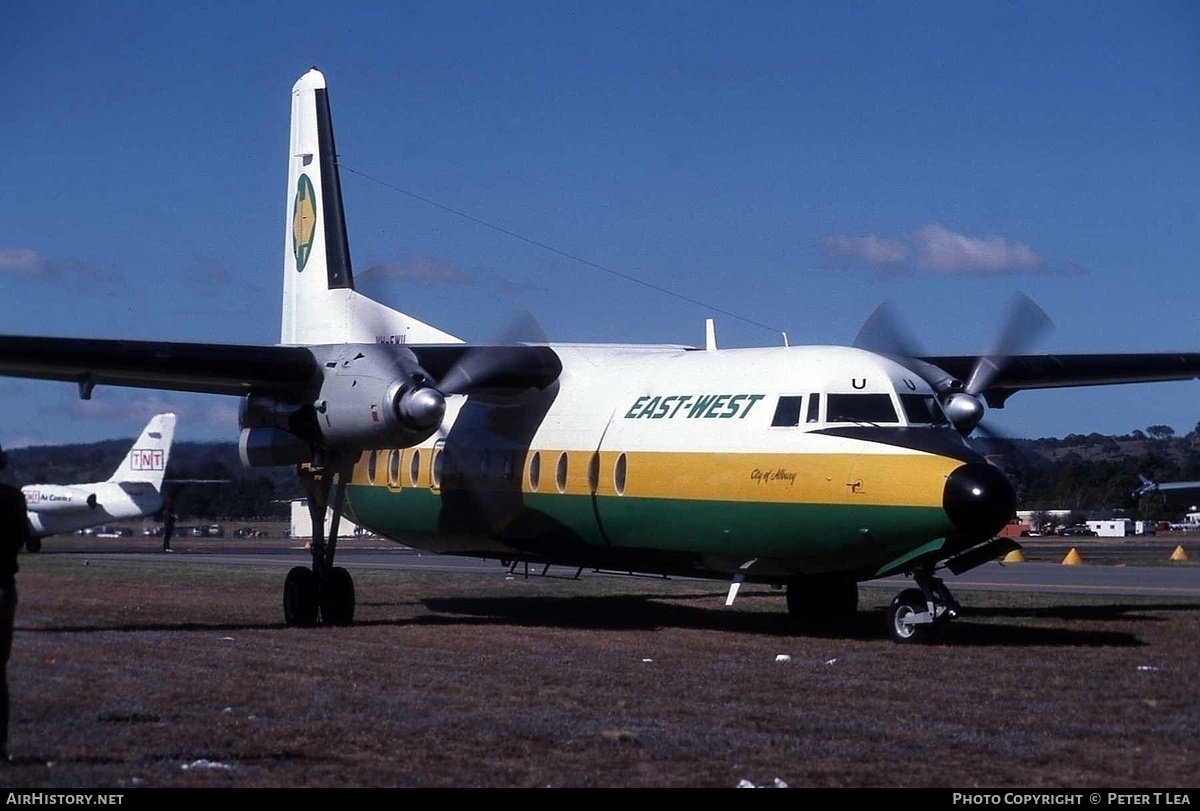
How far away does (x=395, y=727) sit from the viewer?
10352 millimetres

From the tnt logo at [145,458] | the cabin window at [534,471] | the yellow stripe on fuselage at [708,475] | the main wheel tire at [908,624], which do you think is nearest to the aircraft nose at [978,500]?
the yellow stripe on fuselage at [708,475]

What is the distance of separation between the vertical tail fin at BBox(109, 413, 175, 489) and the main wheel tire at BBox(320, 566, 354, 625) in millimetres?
3684

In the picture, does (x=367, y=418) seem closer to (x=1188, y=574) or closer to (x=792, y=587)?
(x=792, y=587)

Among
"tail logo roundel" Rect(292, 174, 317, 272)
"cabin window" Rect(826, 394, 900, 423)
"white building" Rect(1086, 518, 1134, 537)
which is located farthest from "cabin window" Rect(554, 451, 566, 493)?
"white building" Rect(1086, 518, 1134, 537)

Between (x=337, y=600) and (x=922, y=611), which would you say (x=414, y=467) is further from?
(x=922, y=611)

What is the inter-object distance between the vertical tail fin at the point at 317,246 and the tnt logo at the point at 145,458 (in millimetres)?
7540

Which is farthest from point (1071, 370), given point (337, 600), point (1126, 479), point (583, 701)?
point (1126, 479)

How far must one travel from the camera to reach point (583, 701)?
11953 mm

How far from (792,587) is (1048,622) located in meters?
3.38

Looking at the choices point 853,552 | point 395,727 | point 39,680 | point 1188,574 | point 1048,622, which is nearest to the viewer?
point 39,680

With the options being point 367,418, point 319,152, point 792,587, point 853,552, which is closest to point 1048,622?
point 792,587

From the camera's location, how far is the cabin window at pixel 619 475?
1812cm

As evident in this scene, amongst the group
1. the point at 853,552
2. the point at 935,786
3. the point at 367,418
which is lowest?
the point at 935,786

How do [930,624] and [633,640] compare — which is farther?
[633,640]
